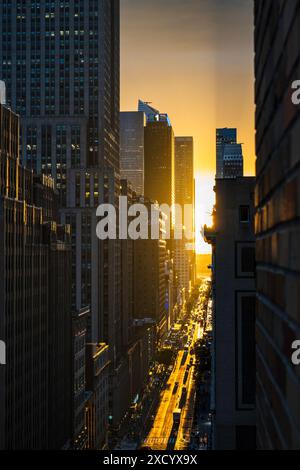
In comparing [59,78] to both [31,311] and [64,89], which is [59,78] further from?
[31,311]

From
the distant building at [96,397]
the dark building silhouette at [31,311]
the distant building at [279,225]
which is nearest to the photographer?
the distant building at [279,225]

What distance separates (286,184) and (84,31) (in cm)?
17469

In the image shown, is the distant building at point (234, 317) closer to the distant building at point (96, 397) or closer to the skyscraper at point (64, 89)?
the distant building at point (96, 397)

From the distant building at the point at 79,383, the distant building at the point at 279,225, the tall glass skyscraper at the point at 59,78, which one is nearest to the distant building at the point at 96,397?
the distant building at the point at 79,383

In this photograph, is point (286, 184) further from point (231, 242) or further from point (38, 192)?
point (38, 192)

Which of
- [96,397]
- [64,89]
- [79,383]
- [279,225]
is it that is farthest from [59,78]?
[279,225]

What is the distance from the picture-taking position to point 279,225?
28.6ft

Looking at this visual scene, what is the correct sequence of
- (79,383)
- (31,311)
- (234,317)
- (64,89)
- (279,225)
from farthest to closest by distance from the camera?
(64,89) → (79,383) → (31,311) → (234,317) → (279,225)

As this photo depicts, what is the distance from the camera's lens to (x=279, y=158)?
8852 millimetres

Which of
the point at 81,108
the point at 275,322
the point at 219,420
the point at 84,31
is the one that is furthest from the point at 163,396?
the point at 275,322

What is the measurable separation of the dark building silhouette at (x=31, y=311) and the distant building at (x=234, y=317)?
44.6m

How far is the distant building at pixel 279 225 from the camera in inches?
292

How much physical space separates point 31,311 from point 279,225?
8446 cm

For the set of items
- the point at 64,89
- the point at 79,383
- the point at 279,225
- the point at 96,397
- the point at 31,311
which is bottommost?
the point at 96,397
